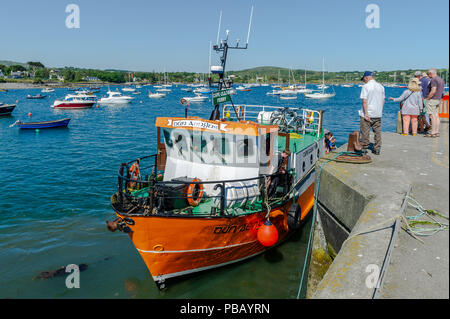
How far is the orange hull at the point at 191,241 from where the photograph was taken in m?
7.36

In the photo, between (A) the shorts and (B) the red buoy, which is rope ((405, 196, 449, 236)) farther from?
(A) the shorts

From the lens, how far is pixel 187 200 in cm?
814

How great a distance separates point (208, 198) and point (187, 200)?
39.5 inches

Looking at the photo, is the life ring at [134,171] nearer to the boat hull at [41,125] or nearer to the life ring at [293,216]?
the life ring at [293,216]

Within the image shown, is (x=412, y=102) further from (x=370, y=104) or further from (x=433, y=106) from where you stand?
(x=370, y=104)

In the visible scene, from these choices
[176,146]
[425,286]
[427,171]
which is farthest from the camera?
[176,146]

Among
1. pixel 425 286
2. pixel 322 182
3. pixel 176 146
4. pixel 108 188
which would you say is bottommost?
pixel 108 188

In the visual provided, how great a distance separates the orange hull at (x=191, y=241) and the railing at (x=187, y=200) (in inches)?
9.4

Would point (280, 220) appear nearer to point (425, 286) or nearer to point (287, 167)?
point (287, 167)

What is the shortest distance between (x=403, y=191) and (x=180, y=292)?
5.92 meters

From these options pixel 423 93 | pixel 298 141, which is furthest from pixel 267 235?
pixel 423 93

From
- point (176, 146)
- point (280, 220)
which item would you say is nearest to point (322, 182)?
point (280, 220)

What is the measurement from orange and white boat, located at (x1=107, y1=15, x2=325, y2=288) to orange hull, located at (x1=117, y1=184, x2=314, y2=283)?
0.08 ft

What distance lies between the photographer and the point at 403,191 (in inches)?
217
